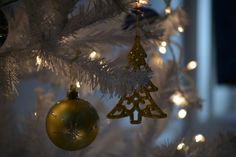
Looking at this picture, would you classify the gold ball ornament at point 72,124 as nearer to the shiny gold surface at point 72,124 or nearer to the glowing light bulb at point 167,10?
the shiny gold surface at point 72,124

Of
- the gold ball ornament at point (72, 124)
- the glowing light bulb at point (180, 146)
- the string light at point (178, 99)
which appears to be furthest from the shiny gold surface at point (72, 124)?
the string light at point (178, 99)

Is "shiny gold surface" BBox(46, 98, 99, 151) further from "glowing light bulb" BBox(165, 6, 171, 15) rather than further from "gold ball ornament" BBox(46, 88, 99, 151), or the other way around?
"glowing light bulb" BBox(165, 6, 171, 15)

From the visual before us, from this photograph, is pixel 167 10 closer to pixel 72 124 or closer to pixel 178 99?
pixel 178 99

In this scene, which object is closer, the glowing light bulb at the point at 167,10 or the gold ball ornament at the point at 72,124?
the gold ball ornament at the point at 72,124

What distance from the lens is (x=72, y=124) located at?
53 cm

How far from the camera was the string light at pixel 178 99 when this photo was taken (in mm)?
821

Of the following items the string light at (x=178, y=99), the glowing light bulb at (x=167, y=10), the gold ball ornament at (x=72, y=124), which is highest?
the glowing light bulb at (x=167, y=10)

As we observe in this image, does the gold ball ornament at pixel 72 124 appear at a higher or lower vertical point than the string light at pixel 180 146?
higher

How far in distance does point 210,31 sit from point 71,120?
1.34m

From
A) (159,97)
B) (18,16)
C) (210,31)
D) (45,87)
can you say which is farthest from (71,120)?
(210,31)

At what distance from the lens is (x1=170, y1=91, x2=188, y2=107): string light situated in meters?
0.82

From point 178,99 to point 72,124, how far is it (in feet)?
1.15

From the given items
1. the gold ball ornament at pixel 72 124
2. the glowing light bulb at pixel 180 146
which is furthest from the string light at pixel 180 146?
the gold ball ornament at pixel 72 124

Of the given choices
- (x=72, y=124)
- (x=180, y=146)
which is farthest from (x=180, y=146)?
(x=72, y=124)
